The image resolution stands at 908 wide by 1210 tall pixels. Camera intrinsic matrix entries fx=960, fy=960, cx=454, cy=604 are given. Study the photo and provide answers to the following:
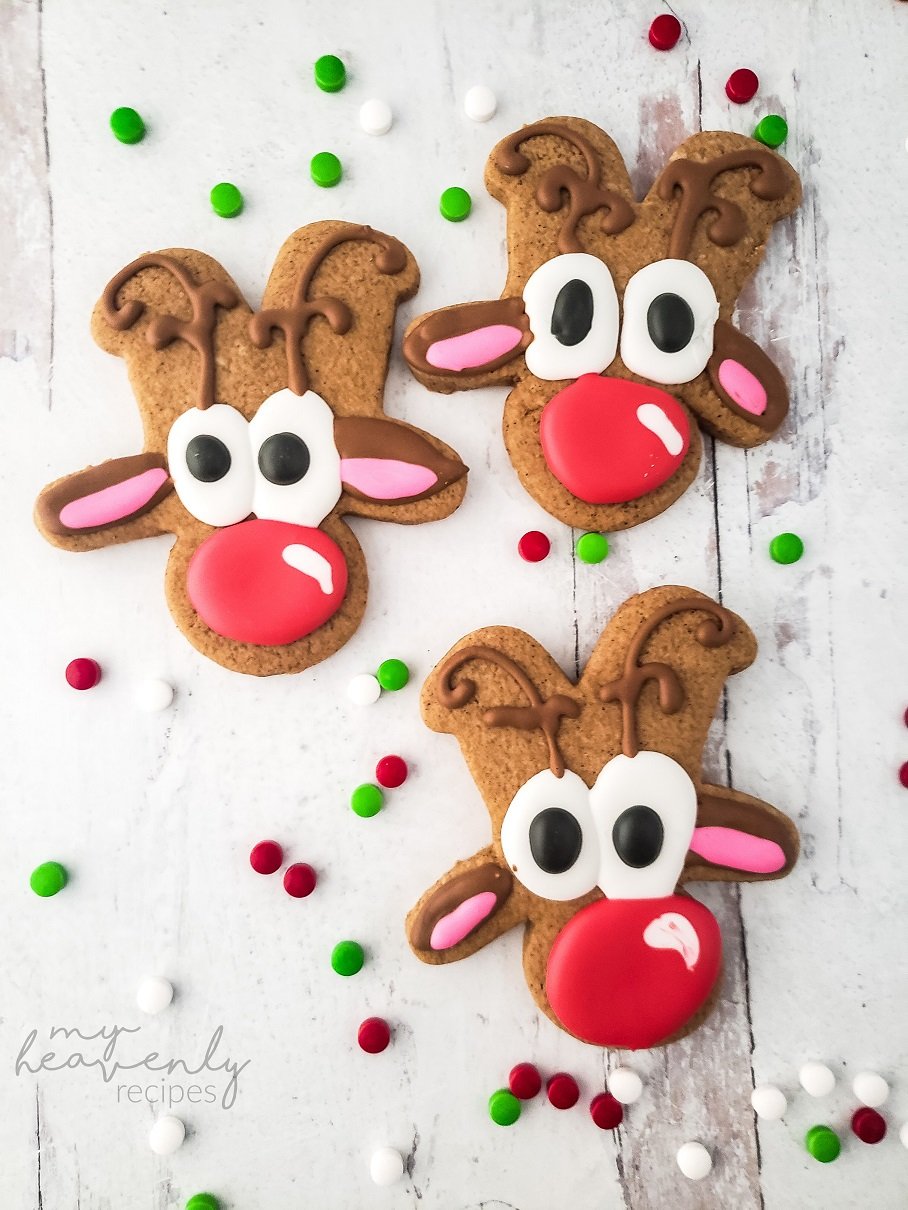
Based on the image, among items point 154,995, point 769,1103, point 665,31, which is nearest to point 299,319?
point 665,31

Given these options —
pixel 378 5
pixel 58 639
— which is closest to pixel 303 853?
pixel 58 639

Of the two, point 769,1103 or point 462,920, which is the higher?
point 462,920

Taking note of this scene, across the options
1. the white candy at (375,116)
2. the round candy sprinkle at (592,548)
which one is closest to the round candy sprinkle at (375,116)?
the white candy at (375,116)

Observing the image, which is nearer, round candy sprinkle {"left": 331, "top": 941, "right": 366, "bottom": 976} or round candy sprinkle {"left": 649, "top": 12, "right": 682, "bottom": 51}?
round candy sprinkle {"left": 331, "top": 941, "right": 366, "bottom": 976}

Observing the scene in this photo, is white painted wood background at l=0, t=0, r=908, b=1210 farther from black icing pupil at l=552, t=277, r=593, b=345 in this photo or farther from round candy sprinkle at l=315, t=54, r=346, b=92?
black icing pupil at l=552, t=277, r=593, b=345

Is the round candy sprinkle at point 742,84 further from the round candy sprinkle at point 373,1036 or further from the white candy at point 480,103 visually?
the round candy sprinkle at point 373,1036

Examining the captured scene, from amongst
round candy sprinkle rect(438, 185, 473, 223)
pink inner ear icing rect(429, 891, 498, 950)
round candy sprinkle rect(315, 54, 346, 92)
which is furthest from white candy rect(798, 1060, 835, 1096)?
round candy sprinkle rect(315, 54, 346, 92)

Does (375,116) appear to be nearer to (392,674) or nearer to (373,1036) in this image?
(392,674)
